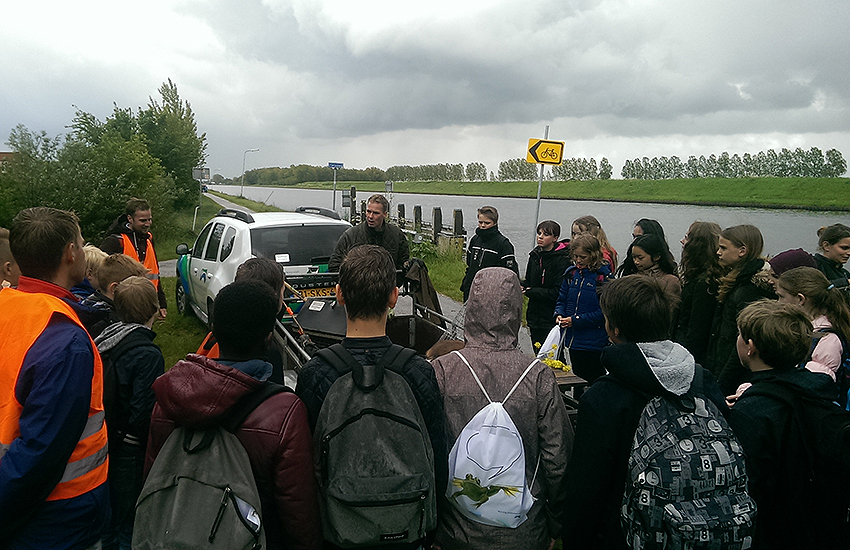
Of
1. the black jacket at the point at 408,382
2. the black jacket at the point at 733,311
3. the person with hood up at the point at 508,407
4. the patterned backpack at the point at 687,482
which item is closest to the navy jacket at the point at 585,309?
the black jacket at the point at 733,311

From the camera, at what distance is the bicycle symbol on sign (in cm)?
981

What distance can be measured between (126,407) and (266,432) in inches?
42.8

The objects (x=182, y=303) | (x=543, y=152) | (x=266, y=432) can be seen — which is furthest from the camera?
(x=182, y=303)

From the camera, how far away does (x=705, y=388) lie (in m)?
2.24

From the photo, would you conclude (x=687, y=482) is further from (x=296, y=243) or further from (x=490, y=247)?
(x=296, y=243)

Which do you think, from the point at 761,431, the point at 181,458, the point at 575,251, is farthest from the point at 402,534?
the point at 575,251

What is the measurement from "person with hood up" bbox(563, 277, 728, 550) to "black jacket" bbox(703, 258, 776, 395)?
77.1 inches

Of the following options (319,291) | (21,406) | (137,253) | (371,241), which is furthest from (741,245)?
(137,253)

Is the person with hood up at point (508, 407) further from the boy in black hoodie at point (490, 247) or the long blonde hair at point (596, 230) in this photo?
the boy in black hoodie at point (490, 247)

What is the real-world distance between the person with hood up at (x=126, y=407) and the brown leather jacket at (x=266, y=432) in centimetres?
59

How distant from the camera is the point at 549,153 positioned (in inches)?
389

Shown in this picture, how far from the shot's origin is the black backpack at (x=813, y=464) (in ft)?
7.66

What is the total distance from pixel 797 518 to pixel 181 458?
96.1 inches

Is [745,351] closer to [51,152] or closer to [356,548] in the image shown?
[356,548]
